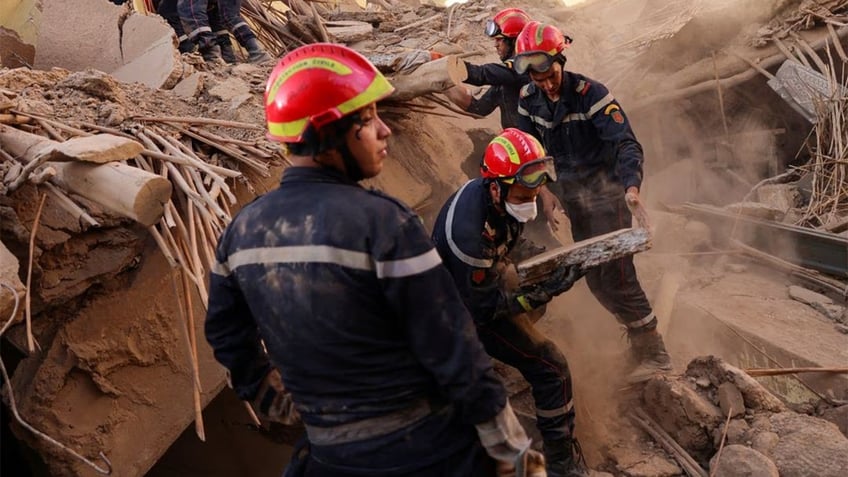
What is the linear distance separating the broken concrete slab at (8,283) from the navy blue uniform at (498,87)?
3680mm

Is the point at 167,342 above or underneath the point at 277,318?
underneath

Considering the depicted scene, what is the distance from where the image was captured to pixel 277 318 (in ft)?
6.05

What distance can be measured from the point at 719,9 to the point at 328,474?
810 cm

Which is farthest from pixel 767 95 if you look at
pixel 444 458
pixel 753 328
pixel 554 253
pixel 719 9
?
pixel 444 458

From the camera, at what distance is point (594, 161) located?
4785mm

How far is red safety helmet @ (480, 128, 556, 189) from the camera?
3.40m

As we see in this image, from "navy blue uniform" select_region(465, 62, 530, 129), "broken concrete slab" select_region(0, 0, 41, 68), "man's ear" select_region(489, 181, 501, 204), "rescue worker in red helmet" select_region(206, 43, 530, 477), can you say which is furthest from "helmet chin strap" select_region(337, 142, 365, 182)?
"broken concrete slab" select_region(0, 0, 41, 68)

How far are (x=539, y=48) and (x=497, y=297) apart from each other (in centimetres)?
192

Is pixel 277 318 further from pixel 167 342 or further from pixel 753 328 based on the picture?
pixel 753 328

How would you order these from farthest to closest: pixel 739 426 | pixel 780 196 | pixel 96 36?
pixel 780 196 → pixel 96 36 → pixel 739 426

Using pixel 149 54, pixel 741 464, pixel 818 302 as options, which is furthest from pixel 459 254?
pixel 818 302

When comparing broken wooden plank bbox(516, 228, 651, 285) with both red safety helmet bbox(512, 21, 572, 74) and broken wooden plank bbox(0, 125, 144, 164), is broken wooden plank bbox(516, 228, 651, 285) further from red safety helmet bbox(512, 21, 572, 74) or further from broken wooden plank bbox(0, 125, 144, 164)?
broken wooden plank bbox(0, 125, 144, 164)

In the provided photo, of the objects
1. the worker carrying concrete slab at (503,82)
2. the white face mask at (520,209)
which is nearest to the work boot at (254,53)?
the worker carrying concrete slab at (503,82)

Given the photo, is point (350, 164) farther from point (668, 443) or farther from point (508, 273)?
point (668, 443)
